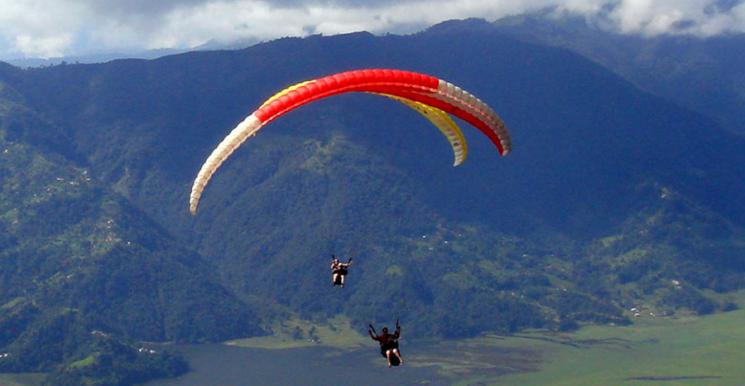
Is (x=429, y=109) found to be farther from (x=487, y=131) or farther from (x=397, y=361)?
(x=397, y=361)

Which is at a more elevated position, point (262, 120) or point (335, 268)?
point (262, 120)

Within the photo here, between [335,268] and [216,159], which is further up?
[216,159]

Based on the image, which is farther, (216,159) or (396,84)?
(396,84)

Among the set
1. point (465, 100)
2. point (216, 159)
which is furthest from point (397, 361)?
point (465, 100)

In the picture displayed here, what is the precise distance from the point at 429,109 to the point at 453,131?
2.31 m

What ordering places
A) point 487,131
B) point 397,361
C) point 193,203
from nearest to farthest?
point 397,361, point 193,203, point 487,131

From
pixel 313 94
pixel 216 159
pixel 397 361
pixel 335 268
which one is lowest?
pixel 397 361

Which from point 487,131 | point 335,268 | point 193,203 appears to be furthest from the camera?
point 487,131

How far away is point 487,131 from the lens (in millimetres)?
54688

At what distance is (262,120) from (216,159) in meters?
2.82

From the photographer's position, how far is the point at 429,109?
181ft

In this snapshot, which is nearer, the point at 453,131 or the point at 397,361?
the point at 397,361

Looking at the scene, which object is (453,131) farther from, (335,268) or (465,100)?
(335,268)

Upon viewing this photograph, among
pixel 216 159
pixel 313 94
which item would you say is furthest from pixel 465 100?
pixel 216 159
